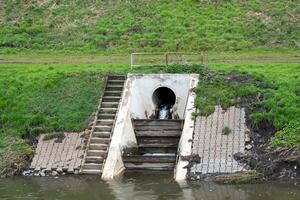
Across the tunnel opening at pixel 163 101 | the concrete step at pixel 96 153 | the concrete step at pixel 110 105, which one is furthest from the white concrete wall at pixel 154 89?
the concrete step at pixel 96 153

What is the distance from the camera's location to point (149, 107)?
33.0 meters

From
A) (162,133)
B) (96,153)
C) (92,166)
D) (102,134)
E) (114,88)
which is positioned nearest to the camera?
(92,166)

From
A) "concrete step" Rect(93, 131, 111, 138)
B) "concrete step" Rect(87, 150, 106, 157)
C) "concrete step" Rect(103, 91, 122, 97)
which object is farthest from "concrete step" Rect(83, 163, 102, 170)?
"concrete step" Rect(103, 91, 122, 97)

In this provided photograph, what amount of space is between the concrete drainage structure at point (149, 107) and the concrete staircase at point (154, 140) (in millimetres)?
311

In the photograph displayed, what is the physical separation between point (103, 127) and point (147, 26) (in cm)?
1740

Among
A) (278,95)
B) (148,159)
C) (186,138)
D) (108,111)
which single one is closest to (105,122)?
(108,111)

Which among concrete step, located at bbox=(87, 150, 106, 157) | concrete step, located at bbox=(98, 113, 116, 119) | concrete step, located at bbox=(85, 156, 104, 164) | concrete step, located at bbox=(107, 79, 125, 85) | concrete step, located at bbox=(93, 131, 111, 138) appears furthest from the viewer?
concrete step, located at bbox=(107, 79, 125, 85)

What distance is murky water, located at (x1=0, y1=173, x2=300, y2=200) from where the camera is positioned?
2364 centimetres

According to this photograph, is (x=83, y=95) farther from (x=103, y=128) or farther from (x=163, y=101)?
(x=163, y=101)

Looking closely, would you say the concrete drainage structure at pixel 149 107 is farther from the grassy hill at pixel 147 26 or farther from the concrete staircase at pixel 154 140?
the grassy hill at pixel 147 26

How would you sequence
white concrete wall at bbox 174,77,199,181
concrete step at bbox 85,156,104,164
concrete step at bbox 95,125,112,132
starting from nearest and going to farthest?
white concrete wall at bbox 174,77,199,181 < concrete step at bbox 85,156,104,164 < concrete step at bbox 95,125,112,132

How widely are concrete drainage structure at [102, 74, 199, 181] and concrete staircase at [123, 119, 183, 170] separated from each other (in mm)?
311

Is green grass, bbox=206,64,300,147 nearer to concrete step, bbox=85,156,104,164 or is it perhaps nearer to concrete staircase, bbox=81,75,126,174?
concrete staircase, bbox=81,75,126,174

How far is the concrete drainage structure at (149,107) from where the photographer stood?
27.9 m
